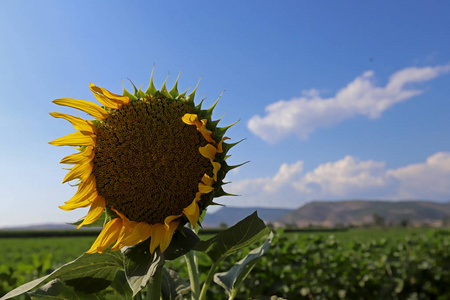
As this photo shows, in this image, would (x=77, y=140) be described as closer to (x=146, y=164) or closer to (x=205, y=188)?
(x=146, y=164)

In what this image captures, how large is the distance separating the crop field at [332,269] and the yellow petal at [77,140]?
96 centimetres

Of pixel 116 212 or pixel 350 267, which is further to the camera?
pixel 350 267

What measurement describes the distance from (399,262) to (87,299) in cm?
535

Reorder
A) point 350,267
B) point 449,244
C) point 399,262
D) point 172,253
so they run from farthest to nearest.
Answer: point 449,244 → point 399,262 → point 350,267 → point 172,253

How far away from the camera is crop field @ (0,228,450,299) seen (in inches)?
110

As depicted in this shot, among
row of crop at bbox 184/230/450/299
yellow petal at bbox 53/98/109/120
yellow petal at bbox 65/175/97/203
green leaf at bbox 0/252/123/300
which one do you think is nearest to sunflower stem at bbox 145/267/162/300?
green leaf at bbox 0/252/123/300

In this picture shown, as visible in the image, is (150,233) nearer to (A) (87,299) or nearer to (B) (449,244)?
(A) (87,299)

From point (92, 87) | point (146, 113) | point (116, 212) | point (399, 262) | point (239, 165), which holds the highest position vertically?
point (92, 87)

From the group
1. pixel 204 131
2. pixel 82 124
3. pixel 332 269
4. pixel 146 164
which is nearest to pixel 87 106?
pixel 82 124

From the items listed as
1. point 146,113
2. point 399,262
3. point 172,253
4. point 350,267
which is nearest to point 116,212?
point 172,253

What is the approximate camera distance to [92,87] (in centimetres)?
122

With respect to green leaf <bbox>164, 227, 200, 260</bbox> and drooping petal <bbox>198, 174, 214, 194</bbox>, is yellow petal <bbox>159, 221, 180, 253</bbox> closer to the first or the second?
green leaf <bbox>164, 227, 200, 260</bbox>

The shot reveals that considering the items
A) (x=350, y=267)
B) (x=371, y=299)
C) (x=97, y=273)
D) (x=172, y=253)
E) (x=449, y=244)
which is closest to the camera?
(x=172, y=253)

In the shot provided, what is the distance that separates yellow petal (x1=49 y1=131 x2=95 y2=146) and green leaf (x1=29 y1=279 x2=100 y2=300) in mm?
462
